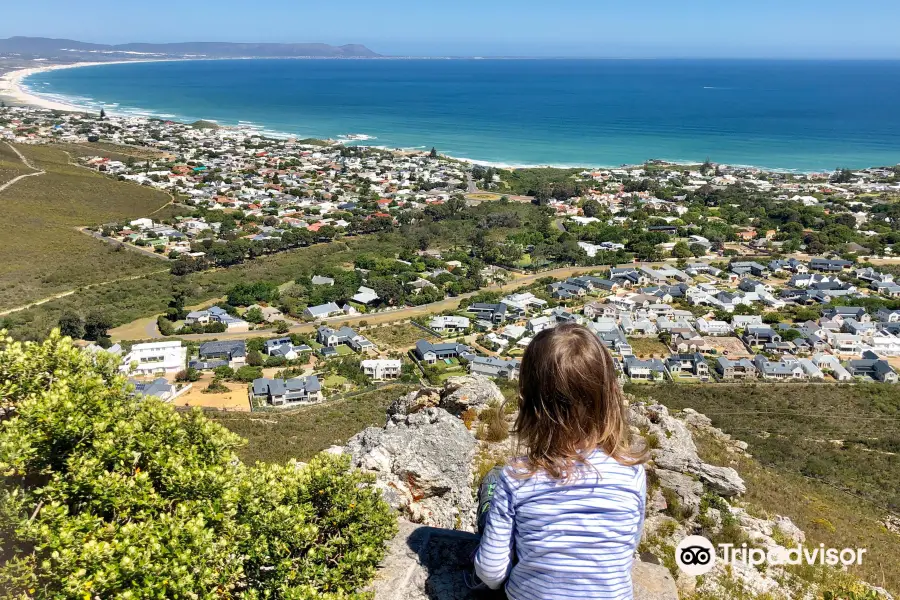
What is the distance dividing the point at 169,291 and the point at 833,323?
104 ft

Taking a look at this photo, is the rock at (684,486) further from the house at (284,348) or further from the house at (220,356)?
the house at (220,356)

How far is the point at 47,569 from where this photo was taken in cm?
383

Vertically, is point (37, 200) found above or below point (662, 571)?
below

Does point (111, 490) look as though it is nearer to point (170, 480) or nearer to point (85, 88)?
point (170, 480)

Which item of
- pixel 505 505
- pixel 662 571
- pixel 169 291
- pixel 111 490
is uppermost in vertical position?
pixel 505 505

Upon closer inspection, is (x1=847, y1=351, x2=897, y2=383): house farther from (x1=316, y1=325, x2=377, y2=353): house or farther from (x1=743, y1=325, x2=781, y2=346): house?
(x1=316, y1=325, x2=377, y2=353): house

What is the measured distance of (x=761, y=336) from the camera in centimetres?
2528

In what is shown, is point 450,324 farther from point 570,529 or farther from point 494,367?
point 570,529

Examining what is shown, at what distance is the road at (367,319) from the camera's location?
83.0 ft

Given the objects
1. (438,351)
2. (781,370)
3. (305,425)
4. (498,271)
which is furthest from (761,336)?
(305,425)

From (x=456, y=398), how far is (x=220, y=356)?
15938mm

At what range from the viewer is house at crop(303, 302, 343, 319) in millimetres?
27737

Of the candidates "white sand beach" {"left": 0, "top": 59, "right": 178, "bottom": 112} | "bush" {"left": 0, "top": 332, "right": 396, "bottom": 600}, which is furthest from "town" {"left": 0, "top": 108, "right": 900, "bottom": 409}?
"white sand beach" {"left": 0, "top": 59, "right": 178, "bottom": 112}

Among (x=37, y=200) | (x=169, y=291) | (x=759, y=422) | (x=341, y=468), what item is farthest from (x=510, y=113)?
(x=341, y=468)
